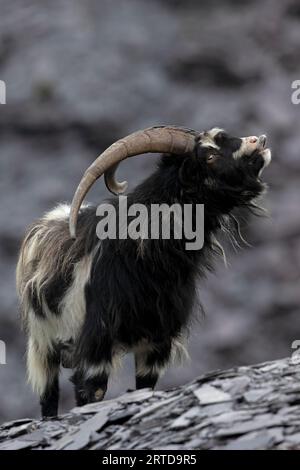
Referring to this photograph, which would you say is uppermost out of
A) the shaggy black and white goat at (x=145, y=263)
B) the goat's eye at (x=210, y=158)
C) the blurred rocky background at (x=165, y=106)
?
the blurred rocky background at (x=165, y=106)

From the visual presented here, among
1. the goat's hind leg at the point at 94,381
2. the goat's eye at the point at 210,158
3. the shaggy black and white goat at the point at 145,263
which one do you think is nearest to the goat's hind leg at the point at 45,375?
the shaggy black and white goat at the point at 145,263

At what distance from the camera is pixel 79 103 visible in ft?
59.1

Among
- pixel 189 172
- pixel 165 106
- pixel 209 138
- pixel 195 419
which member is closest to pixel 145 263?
pixel 189 172

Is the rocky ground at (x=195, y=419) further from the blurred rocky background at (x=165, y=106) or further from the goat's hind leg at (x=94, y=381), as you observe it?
the blurred rocky background at (x=165, y=106)

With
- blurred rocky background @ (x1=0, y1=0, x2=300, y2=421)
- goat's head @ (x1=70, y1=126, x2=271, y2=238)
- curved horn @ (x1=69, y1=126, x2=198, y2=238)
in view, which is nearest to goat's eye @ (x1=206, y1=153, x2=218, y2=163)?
goat's head @ (x1=70, y1=126, x2=271, y2=238)

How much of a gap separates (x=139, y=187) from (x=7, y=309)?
8.23 metres

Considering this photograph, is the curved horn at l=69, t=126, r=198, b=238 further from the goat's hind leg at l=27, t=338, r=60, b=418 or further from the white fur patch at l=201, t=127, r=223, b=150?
the goat's hind leg at l=27, t=338, r=60, b=418

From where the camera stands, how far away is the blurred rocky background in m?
17.2

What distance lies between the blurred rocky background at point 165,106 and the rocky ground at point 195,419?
29.7 feet

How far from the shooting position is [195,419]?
6836mm

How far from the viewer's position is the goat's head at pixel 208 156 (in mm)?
8633

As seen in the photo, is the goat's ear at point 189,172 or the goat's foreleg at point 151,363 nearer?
the goat's ear at point 189,172

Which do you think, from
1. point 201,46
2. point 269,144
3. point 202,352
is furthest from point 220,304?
point 201,46
